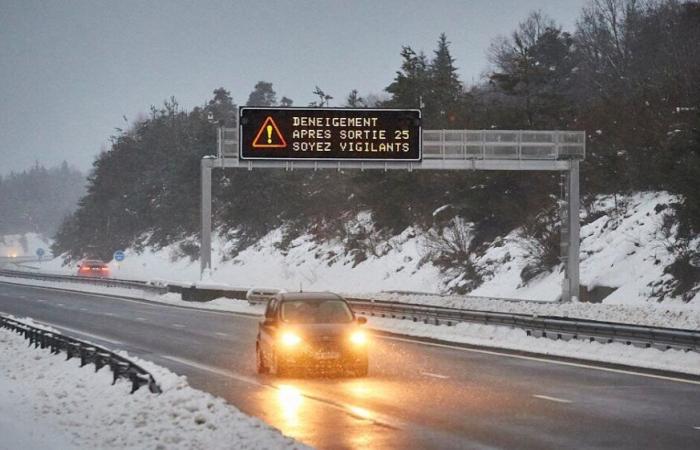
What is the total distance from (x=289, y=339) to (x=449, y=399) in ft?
14.5

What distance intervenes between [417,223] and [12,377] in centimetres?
5023

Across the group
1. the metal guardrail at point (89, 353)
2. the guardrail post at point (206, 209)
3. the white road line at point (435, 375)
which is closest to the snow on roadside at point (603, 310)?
the white road line at point (435, 375)

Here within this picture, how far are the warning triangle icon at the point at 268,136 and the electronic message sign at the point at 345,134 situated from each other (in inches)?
2.3

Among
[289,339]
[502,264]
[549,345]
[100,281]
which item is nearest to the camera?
[289,339]

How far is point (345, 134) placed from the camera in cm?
4303

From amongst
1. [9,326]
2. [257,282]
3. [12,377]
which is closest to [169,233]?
[257,282]

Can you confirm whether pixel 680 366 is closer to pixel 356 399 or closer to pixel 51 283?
pixel 356 399

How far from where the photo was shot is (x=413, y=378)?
21156 millimetres

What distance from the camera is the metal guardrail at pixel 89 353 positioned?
16.9 m

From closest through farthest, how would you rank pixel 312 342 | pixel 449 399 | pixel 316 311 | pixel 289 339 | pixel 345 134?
pixel 449 399, pixel 312 342, pixel 289 339, pixel 316 311, pixel 345 134

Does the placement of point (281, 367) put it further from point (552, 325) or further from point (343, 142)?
point (343, 142)

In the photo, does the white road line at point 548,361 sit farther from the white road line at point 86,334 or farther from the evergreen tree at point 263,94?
the evergreen tree at point 263,94

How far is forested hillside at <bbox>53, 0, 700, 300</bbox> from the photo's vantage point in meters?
51.9

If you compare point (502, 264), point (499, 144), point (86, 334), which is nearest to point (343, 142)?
point (499, 144)
